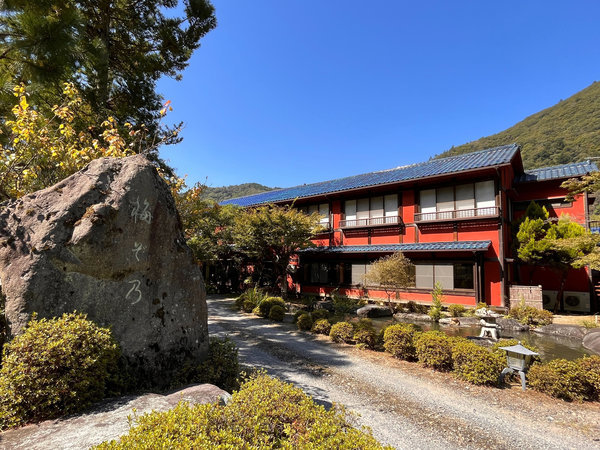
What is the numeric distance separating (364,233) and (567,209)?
1181 cm

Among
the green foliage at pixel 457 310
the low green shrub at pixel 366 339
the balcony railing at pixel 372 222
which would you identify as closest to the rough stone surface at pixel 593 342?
the green foliage at pixel 457 310

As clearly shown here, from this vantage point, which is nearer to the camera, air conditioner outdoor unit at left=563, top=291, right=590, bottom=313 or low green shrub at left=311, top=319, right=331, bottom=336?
low green shrub at left=311, top=319, right=331, bottom=336

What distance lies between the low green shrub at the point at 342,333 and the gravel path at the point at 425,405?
2.64ft

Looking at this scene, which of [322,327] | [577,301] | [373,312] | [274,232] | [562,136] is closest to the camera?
[322,327]

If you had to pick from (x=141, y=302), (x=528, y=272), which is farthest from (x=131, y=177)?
(x=528, y=272)

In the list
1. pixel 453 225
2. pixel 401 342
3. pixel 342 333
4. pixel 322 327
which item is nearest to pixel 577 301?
pixel 453 225

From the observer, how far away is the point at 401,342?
7.66 m

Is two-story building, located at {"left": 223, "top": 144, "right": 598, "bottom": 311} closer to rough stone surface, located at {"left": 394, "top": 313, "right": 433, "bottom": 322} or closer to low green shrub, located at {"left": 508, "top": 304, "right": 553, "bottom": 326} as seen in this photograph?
low green shrub, located at {"left": 508, "top": 304, "right": 553, "bottom": 326}

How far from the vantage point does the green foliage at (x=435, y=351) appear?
6750mm

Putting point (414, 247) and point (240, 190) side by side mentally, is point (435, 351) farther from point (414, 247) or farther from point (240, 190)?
point (240, 190)

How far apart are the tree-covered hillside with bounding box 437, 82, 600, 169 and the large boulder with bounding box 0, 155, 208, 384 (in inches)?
1464

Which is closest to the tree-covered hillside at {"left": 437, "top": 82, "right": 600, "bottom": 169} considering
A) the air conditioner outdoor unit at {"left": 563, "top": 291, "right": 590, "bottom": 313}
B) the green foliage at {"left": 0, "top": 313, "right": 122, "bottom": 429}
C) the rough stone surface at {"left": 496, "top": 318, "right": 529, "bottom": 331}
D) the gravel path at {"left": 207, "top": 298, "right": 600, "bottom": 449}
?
the air conditioner outdoor unit at {"left": 563, "top": 291, "right": 590, "bottom": 313}

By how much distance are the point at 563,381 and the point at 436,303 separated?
9325 mm

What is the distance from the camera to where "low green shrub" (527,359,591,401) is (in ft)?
18.2
